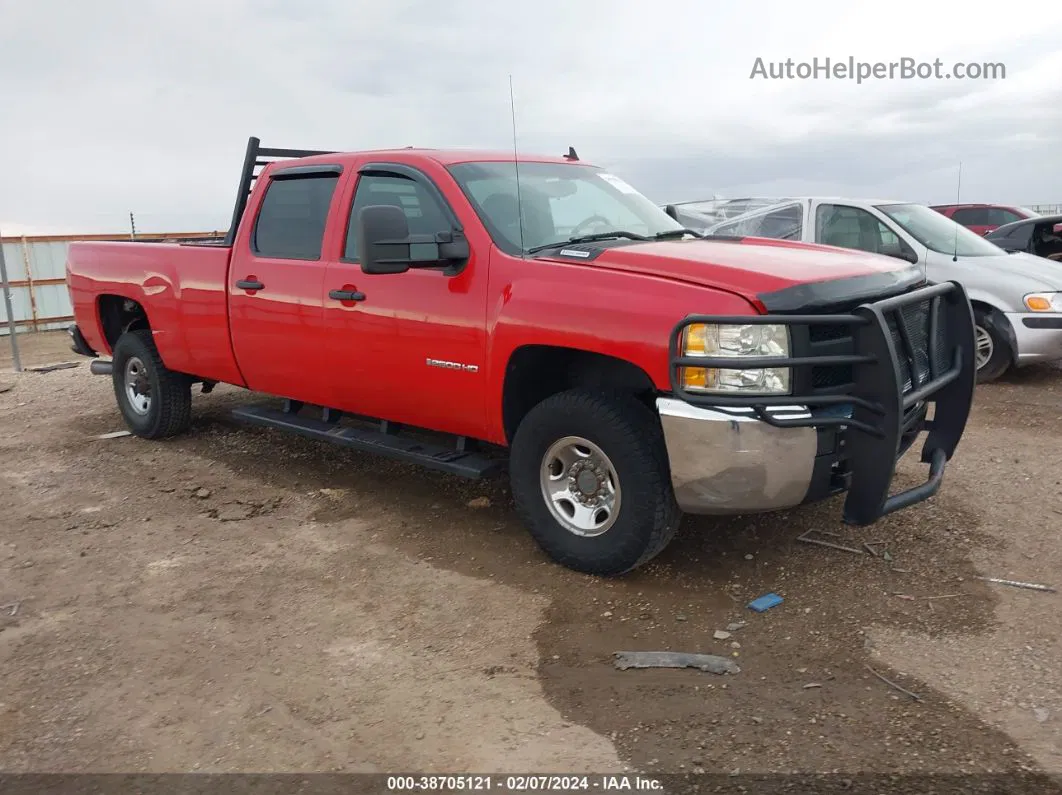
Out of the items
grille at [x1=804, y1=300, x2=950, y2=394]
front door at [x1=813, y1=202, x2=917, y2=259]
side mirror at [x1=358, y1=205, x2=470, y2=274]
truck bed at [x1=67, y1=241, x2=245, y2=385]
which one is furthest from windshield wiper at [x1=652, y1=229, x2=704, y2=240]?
front door at [x1=813, y1=202, x2=917, y2=259]

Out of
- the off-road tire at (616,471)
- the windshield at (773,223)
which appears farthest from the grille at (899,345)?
the windshield at (773,223)

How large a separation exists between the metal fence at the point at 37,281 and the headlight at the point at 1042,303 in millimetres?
17015

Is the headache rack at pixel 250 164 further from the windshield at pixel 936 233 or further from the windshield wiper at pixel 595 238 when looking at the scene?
the windshield at pixel 936 233

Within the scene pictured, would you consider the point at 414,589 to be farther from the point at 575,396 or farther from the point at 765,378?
the point at 765,378

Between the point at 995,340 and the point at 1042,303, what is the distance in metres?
0.47

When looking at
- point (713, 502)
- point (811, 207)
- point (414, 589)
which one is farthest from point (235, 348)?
point (811, 207)

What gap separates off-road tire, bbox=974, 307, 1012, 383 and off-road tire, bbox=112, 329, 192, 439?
6701 millimetres

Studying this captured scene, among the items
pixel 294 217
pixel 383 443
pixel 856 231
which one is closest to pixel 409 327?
pixel 383 443

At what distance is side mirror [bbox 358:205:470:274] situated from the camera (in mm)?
4207

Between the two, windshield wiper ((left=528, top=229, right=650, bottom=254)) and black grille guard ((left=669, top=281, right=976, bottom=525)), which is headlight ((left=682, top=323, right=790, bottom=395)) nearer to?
black grille guard ((left=669, top=281, right=976, bottom=525))

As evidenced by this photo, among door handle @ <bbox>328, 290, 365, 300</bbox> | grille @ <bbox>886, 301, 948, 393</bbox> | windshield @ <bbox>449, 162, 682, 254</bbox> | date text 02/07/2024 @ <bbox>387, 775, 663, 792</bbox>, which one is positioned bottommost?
date text 02/07/2024 @ <bbox>387, 775, 663, 792</bbox>

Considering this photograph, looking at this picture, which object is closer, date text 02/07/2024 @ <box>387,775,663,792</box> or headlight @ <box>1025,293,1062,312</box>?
date text 02/07/2024 @ <box>387,775,663,792</box>

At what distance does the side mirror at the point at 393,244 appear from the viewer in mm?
4207

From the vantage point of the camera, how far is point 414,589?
4188 millimetres
